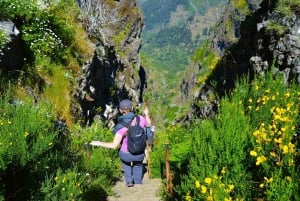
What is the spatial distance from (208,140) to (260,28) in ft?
31.9

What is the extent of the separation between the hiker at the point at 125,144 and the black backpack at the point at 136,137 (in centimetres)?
9

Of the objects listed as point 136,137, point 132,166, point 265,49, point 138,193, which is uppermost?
point 265,49

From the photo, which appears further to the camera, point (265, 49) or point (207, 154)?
point (265, 49)

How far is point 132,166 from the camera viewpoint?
793 cm

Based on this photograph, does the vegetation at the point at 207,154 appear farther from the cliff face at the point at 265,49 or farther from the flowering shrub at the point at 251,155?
the cliff face at the point at 265,49

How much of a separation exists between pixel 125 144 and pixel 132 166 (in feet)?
1.91

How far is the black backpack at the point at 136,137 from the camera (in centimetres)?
728

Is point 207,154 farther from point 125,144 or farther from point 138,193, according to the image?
point 138,193

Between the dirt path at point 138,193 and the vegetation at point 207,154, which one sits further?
the dirt path at point 138,193

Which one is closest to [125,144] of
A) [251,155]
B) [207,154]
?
[207,154]

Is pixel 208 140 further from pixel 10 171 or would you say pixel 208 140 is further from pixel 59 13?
pixel 59 13

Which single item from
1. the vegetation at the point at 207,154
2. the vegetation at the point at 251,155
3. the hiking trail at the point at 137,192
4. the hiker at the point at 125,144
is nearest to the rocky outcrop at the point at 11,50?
the vegetation at the point at 207,154

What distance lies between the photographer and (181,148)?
269 inches

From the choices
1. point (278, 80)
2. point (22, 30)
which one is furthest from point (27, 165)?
point (22, 30)
